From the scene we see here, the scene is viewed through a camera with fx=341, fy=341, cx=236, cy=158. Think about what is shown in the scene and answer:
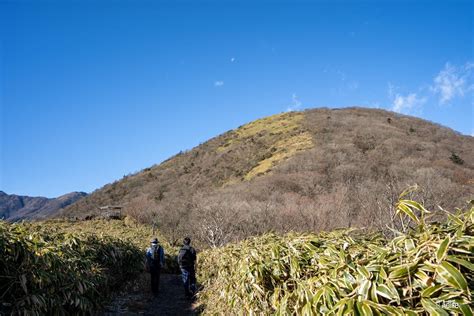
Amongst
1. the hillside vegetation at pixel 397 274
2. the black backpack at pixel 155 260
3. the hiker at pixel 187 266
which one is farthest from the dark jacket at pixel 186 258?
the hillside vegetation at pixel 397 274

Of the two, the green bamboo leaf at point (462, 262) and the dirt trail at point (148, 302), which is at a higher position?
the green bamboo leaf at point (462, 262)

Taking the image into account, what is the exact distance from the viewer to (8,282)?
156 inches

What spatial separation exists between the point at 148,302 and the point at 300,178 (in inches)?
788

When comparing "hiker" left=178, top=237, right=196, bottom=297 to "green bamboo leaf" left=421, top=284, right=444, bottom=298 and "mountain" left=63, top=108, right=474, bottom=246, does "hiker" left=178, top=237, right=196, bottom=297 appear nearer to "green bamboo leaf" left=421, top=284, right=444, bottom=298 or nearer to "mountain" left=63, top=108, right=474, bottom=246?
"mountain" left=63, top=108, right=474, bottom=246

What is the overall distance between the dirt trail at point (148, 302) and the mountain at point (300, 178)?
3988 millimetres

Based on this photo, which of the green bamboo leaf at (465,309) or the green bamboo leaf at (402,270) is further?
the green bamboo leaf at (402,270)

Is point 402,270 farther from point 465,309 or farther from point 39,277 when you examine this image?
point 39,277

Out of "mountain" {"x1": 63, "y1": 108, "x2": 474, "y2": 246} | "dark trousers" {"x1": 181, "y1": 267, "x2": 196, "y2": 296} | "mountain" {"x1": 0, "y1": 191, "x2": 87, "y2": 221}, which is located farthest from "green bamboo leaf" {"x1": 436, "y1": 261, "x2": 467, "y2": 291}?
"mountain" {"x1": 0, "y1": 191, "x2": 87, "y2": 221}

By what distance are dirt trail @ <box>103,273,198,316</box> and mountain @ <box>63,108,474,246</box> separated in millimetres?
3988

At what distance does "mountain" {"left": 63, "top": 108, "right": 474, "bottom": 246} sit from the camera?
673 inches

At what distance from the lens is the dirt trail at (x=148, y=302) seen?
856cm

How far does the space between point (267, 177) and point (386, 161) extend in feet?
36.3

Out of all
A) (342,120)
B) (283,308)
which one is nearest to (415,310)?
(283,308)

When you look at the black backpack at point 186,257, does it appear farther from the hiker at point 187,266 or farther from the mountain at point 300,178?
the mountain at point 300,178
